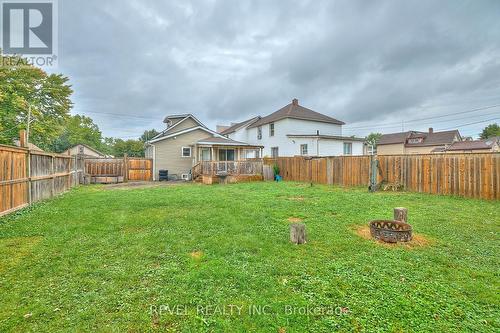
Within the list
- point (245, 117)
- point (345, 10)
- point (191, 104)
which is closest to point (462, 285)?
point (345, 10)

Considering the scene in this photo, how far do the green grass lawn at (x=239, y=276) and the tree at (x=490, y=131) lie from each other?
68.6m

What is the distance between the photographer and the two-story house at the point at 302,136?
22.1 meters

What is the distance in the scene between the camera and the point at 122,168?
742 inches

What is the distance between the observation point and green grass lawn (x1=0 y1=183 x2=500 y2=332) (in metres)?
2.30

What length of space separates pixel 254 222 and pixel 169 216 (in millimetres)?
2275

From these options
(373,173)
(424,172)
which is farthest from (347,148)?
(424,172)

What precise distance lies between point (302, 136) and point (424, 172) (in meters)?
12.5

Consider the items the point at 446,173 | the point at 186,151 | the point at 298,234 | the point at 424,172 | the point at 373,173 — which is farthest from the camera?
the point at 186,151

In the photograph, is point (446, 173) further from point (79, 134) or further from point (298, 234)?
point (79, 134)

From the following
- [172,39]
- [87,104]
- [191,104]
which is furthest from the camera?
[87,104]

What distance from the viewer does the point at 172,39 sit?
15992mm

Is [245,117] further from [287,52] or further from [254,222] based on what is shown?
[254,222]

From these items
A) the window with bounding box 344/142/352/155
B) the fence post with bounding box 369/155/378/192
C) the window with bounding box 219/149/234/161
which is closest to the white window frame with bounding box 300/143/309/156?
the window with bounding box 344/142/352/155

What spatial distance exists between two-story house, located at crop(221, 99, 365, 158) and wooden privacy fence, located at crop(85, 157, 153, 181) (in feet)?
39.1
